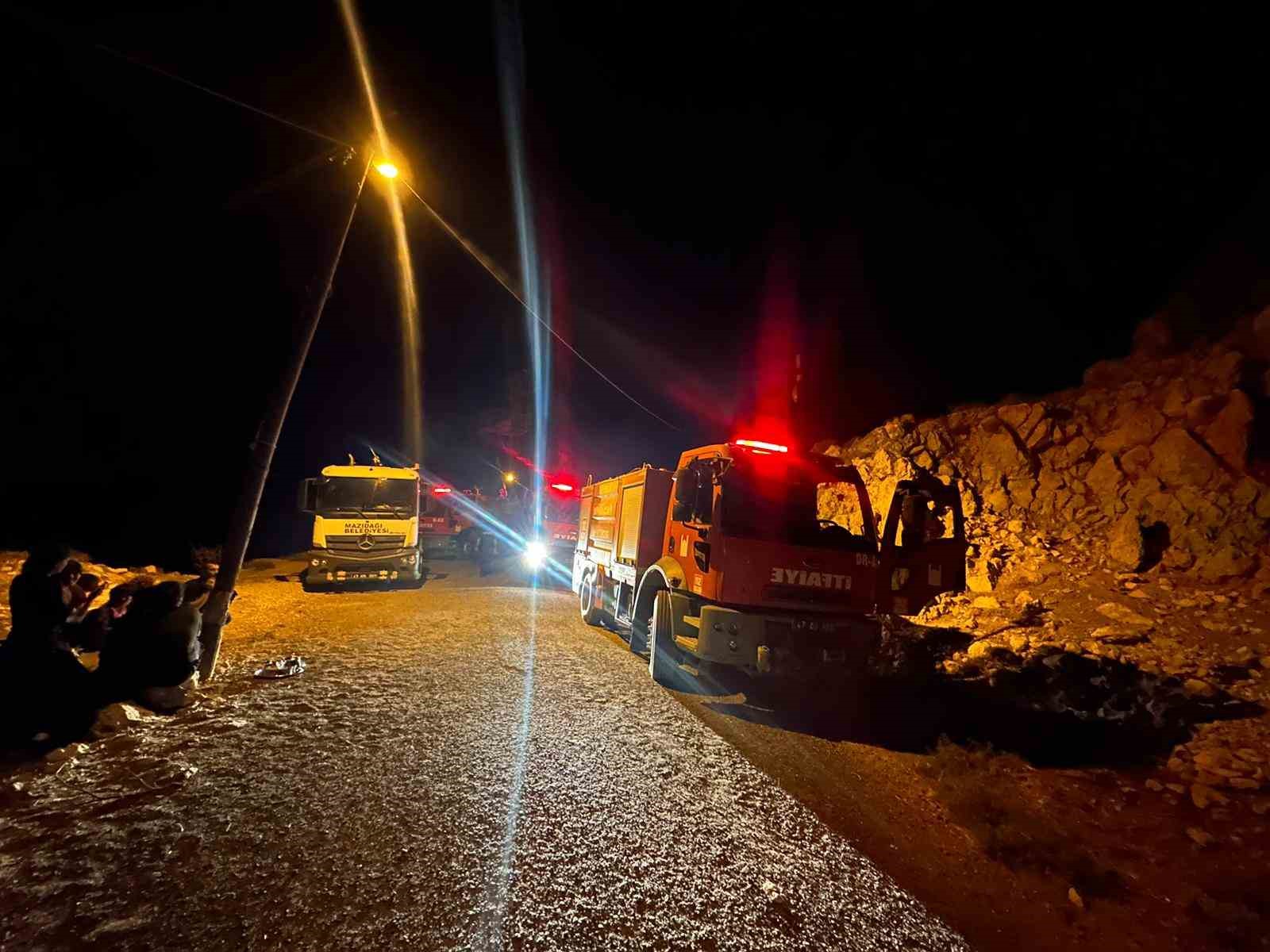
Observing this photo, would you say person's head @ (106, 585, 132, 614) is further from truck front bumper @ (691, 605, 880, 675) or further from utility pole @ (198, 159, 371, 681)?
truck front bumper @ (691, 605, 880, 675)

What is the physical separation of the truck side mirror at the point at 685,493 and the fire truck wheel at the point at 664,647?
3.34 feet

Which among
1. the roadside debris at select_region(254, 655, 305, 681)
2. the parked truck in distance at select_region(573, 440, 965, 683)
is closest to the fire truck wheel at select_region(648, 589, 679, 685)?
the parked truck in distance at select_region(573, 440, 965, 683)

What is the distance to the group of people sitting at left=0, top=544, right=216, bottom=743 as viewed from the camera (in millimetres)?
3836

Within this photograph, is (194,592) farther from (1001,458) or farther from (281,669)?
(1001,458)

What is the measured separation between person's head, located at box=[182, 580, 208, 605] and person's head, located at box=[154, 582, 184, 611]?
325 mm

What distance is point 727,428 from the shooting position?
2759 centimetres

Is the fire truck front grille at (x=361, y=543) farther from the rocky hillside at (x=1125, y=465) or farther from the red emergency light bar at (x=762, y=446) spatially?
the rocky hillside at (x=1125, y=465)

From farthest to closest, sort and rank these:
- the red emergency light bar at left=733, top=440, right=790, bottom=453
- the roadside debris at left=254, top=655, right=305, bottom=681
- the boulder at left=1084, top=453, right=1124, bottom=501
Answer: the boulder at left=1084, top=453, right=1124, bottom=501
the red emergency light bar at left=733, top=440, right=790, bottom=453
the roadside debris at left=254, top=655, right=305, bottom=681

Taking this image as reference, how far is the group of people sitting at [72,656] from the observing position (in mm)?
3836

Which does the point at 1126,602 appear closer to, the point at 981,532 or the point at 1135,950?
the point at 981,532

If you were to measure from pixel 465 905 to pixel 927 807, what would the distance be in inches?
138

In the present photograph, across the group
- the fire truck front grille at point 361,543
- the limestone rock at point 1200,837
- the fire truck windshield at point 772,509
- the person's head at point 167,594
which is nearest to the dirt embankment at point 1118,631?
the limestone rock at point 1200,837

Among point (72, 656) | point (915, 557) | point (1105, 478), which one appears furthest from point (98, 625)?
point (1105, 478)

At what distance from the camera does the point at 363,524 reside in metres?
12.0
